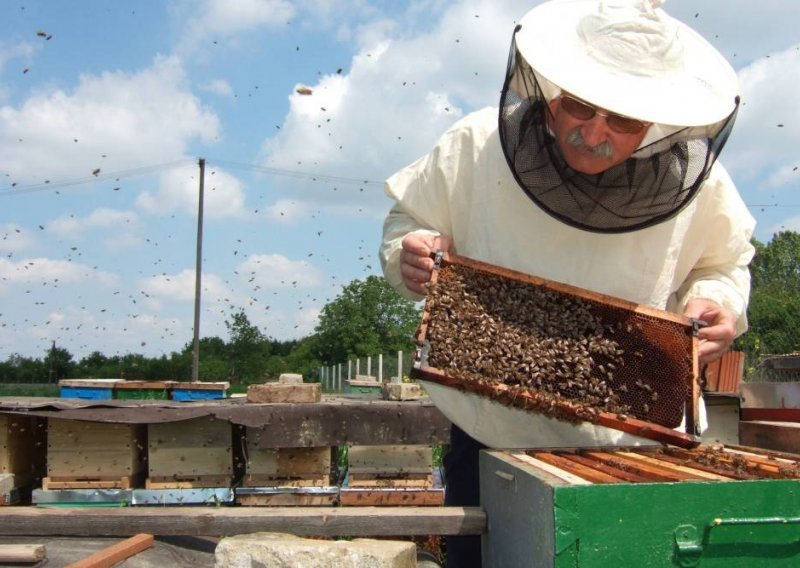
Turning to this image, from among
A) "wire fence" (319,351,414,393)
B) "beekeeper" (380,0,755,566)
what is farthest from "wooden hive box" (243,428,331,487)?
"wire fence" (319,351,414,393)

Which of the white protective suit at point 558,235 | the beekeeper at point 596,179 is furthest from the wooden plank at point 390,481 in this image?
the white protective suit at point 558,235

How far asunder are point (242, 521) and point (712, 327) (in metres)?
1.66

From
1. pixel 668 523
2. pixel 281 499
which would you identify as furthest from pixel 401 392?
pixel 668 523

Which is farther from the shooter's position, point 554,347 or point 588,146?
point 554,347

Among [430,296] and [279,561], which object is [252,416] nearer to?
[430,296]

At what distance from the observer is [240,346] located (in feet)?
117

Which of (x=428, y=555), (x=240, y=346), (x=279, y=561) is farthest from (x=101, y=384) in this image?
(x=240, y=346)

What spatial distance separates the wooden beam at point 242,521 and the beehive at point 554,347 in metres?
0.43

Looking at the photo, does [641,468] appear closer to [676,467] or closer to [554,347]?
[676,467]

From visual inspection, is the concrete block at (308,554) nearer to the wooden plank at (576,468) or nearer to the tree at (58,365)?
the wooden plank at (576,468)

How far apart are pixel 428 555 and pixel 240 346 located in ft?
111

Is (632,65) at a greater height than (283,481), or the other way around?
(632,65)

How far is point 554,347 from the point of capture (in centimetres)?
259

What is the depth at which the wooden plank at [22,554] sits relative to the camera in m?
2.15
